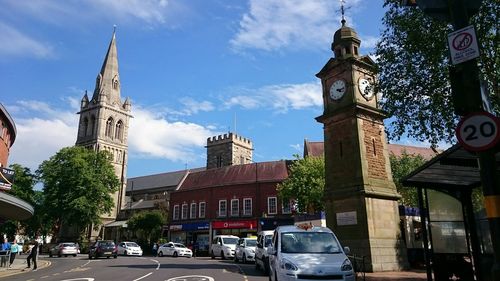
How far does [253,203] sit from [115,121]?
5619 centimetres

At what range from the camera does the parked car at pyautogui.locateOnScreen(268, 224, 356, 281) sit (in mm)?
8922

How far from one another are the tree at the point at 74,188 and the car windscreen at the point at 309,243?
48033 mm

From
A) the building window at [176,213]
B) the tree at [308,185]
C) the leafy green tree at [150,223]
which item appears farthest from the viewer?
the building window at [176,213]

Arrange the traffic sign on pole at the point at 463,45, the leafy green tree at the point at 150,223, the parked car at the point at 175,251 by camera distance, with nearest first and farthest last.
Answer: the traffic sign on pole at the point at 463,45
the parked car at the point at 175,251
the leafy green tree at the point at 150,223

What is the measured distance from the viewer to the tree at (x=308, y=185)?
3781 cm

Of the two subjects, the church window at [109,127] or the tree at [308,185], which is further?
the church window at [109,127]

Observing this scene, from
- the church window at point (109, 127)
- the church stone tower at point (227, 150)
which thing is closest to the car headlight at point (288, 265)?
the church stone tower at point (227, 150)

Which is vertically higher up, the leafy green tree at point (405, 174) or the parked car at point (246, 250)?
the leafy green tree at point (405, 174)

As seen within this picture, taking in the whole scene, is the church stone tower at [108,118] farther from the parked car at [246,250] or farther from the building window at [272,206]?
the parked car at [246,250]

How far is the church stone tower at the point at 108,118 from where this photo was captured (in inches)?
3570

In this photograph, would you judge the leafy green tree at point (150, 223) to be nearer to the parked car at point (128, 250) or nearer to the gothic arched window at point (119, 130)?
the parked car at point (128, 250)

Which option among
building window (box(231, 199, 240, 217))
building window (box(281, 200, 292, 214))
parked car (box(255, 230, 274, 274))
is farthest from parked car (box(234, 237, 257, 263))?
building window (box(231, 199, 240, 217))

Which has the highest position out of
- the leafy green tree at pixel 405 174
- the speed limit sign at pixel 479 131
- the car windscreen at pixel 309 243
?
the leafy green tree at pixel 405 174

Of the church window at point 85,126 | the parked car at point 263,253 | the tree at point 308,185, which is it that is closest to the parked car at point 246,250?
the parked car at point 263,253
